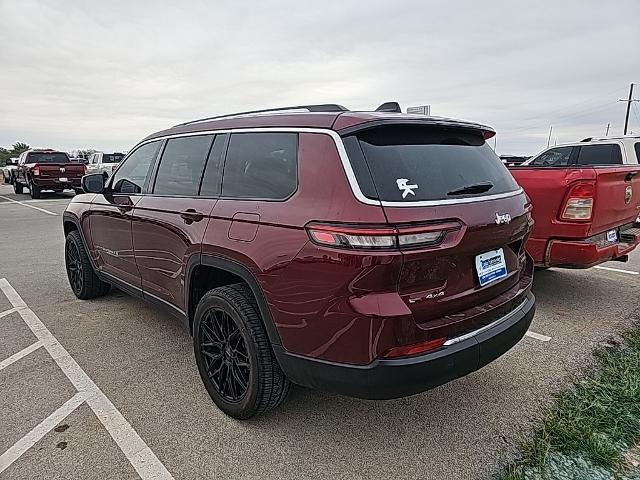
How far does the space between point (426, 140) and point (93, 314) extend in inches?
144

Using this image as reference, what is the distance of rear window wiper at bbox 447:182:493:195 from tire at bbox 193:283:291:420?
1242 mm

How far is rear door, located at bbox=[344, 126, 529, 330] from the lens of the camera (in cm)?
213

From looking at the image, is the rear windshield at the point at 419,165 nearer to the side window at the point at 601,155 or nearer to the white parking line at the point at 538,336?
the white parking line at the point at 538,336

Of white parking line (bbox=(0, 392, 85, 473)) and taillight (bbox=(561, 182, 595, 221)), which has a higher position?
taillight (bbox=(561, 182, 595, 221))

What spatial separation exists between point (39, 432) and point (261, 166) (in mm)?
1959

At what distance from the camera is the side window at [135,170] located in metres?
3.82

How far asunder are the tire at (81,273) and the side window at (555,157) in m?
9.13

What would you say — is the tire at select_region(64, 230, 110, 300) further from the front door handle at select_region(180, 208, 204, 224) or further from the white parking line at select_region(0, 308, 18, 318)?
the front door handle at select_region(180, 208, 204, 224)

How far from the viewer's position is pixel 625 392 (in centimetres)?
294

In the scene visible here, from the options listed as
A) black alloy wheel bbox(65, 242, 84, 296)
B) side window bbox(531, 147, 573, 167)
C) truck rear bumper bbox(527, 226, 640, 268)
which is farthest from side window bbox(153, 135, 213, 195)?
side window bbox(531, 147, 573, 167)

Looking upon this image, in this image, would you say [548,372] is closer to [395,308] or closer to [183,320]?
[395,308]

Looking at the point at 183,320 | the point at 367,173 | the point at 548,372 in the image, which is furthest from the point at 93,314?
the point at 548,372

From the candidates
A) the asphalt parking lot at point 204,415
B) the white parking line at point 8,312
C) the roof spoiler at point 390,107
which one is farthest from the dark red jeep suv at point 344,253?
the white parking line at point 8,312

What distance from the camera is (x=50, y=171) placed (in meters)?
17.8
